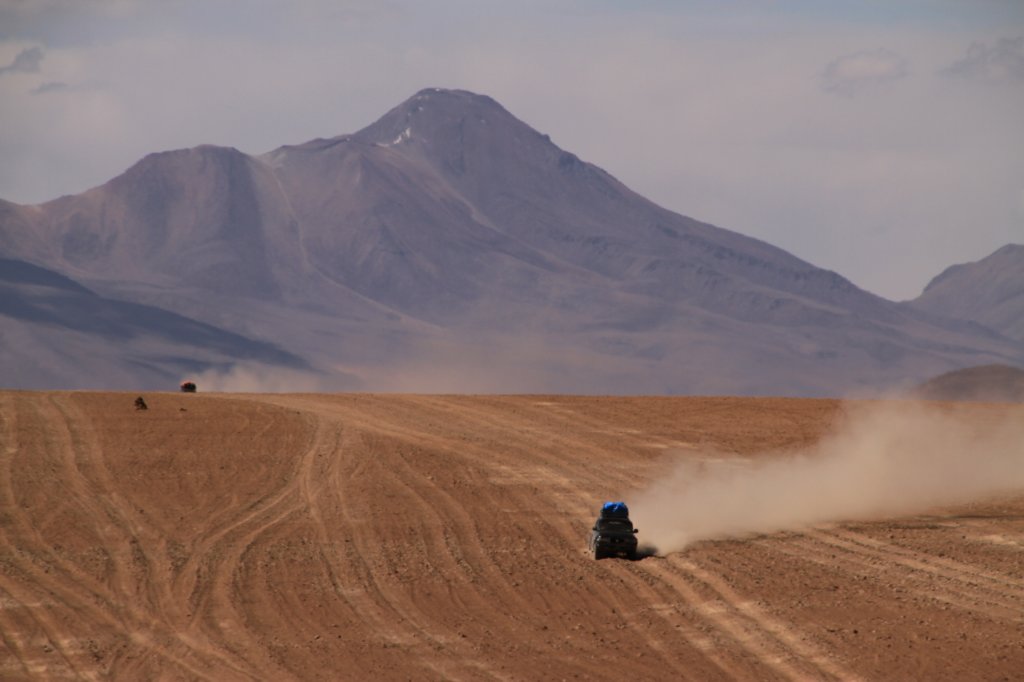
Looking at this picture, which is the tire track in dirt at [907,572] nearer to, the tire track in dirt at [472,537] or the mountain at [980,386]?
the tire track in dirt at [472,537]

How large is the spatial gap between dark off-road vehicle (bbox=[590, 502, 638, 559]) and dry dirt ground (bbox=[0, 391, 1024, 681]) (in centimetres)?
38

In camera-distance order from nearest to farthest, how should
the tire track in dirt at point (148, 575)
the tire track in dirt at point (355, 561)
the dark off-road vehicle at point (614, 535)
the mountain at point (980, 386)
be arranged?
the tire track in dirt at point (148, 575), the tire track in dirt at point (355, 561), the dark off-road vehicle at point (614, 535), the mountain at point (980, 386)

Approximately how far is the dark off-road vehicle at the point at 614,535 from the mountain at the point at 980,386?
11192 centimetres

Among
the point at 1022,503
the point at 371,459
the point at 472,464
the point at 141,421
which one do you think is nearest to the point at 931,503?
the point at 1022,503

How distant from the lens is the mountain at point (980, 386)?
5551 inches

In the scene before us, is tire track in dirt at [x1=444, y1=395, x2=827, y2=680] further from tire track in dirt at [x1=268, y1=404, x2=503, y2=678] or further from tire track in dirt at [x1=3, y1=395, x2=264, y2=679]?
tire track in dirt at [x1=3, y1=395, x2=264, y2=679]

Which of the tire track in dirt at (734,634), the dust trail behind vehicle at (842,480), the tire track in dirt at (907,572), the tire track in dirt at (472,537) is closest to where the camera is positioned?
the tire track in dirt at (734,634)

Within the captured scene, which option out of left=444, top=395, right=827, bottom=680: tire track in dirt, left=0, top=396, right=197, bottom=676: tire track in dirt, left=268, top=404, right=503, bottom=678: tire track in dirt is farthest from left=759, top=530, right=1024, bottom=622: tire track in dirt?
left=0, top=396, right=197, bottom=676: tire track in dirt

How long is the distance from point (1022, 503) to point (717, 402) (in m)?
24.2

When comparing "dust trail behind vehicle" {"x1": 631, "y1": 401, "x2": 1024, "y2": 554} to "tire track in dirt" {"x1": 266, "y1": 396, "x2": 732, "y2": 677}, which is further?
"dust trail behind vehicle" {"x1": 631, "y1": 401, "x2": 1024, "y2": 554}

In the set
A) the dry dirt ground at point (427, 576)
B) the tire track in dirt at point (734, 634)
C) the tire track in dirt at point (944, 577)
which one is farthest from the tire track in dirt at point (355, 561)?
the tire track in dirt at point (944, 577)

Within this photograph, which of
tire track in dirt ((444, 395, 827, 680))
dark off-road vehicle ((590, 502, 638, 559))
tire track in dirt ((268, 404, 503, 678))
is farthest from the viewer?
dark off-road vehicle ((590, 502, 638, 559))

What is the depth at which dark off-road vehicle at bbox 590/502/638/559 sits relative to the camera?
1235 inches

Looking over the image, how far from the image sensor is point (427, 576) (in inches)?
1196
